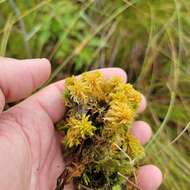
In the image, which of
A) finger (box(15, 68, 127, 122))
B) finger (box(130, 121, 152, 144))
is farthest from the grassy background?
finger (box(15, 68, 127, 122))

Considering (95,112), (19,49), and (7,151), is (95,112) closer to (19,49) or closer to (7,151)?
(7,151)

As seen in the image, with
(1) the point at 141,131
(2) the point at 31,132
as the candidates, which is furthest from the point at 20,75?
(1) the point at 141,131

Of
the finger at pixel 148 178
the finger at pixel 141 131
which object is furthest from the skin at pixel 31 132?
the finger at pixel 141 131

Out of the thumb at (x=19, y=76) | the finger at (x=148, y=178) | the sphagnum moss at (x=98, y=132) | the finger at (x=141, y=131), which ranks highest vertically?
the thumb at (x=19, y=76)

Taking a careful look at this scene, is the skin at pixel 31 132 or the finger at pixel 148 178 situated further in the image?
the finger at pixel 148 178

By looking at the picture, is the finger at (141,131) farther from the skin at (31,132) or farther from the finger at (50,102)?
the finger at (50,102)

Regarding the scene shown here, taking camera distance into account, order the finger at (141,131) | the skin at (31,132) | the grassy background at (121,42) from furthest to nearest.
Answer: the grassy background at (121,42) < the finger at (141,131) < the skin at (31,132)

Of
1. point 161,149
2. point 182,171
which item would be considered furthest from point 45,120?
point 182,171

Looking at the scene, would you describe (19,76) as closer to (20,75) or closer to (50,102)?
(20,75)
